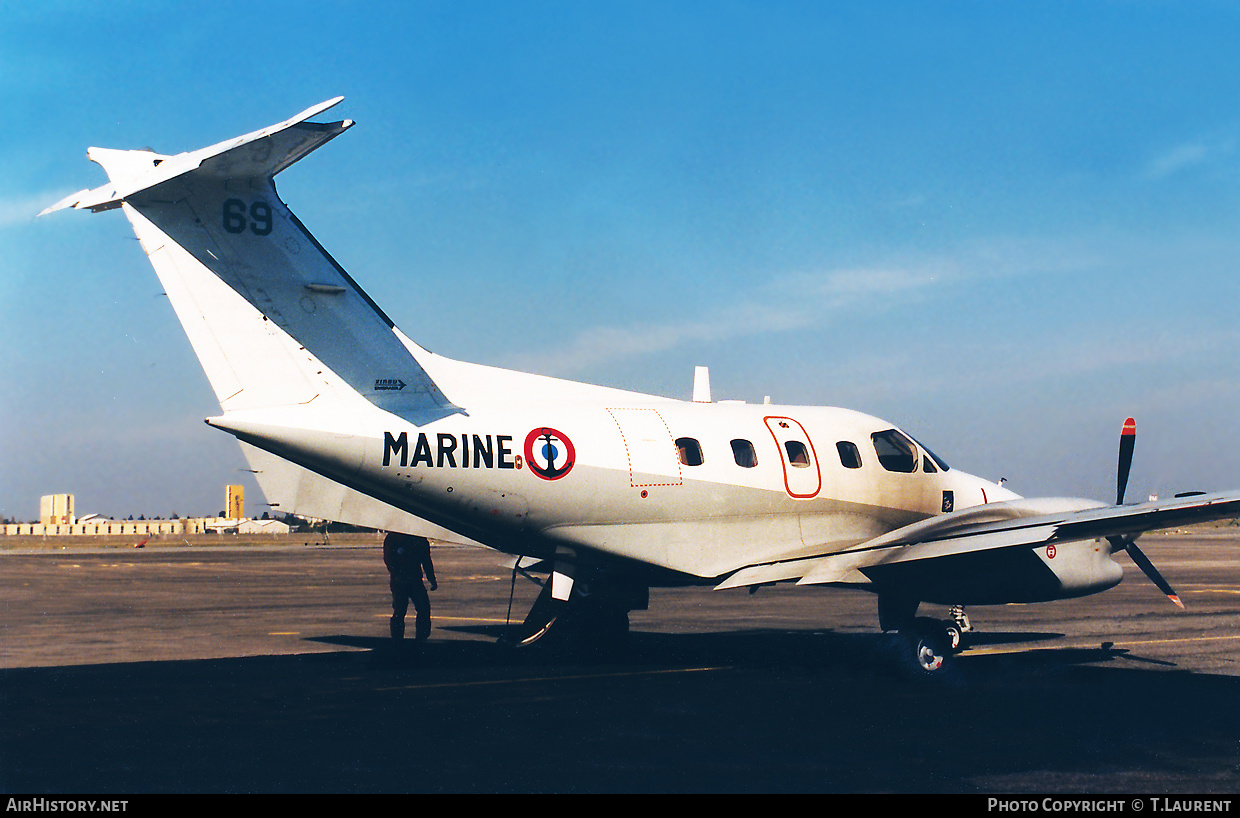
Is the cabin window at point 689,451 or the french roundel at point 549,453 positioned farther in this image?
the cabin window at point 689,451

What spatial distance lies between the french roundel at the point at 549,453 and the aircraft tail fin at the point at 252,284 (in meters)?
1.20

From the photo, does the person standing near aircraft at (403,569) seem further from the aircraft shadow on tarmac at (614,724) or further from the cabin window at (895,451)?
the cabin window at (895,451)

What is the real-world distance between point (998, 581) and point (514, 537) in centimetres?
669

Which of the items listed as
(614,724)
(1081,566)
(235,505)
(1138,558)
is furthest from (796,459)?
(235,505)

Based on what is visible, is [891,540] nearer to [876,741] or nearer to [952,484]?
[952,484]

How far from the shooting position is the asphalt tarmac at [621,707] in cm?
827

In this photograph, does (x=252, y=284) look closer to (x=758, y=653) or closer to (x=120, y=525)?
(x=758, y=653)

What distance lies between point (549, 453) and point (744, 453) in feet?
10.4

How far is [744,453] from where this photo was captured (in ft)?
50.8

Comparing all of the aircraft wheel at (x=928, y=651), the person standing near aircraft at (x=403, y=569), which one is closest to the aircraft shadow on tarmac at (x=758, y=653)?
the aircraft wheel at (x=928, y=651)

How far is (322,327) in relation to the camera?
45.2 ft

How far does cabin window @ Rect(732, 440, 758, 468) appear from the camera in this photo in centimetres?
1541

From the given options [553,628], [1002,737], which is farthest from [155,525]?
[1002,737]
